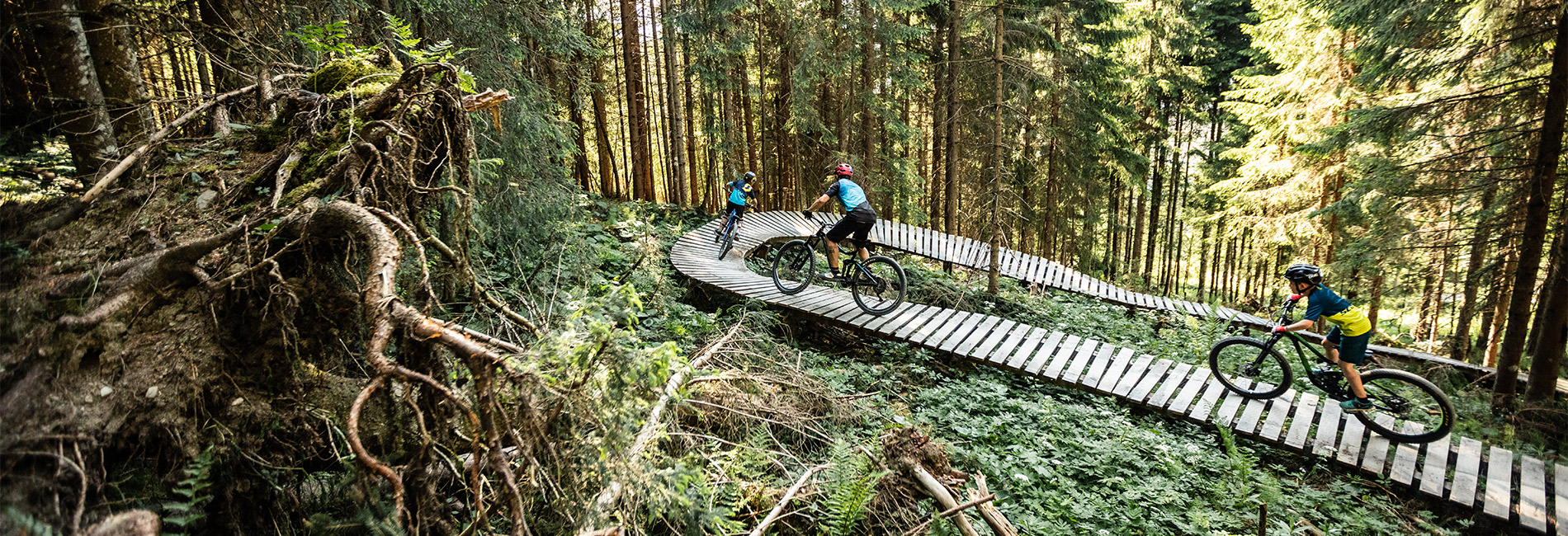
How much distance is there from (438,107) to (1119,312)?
1144cm

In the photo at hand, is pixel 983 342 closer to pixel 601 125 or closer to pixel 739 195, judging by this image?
pixel 739 195

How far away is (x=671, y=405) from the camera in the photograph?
3.51 meters

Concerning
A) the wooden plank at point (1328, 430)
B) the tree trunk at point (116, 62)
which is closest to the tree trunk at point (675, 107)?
the tree trunk at point (116, 62)

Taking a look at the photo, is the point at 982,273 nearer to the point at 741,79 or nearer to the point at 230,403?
the point at 741,79

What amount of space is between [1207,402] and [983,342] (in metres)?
2.32

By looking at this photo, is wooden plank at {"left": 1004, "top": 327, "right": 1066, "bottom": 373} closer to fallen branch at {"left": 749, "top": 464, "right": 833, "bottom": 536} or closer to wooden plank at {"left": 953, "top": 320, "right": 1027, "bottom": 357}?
wooden plank at {"left": 953, "top": 320, "right": 1027, "bottom": 357}

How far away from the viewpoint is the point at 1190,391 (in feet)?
20.1

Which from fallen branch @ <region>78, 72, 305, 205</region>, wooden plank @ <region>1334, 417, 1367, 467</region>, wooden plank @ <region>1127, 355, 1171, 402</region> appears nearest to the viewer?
→ fallen branch @ <region>78, 72, 305, 205</region>

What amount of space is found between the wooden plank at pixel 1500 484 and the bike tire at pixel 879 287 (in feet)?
17.3

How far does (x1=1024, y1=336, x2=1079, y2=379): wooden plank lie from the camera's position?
21.1 feet

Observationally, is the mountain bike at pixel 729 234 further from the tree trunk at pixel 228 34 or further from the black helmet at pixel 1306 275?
the black helmet at pixel 1306 275

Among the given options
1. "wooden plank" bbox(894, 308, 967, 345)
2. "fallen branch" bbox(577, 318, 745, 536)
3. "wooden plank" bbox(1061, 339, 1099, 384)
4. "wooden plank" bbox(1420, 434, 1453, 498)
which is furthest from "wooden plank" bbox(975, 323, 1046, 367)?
"fallen branch" bbox(577, 318, 745, 536)

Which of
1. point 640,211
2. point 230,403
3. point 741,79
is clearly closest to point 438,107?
point 230,403

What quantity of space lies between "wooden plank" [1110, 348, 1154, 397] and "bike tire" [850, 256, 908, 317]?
2.68 meters
